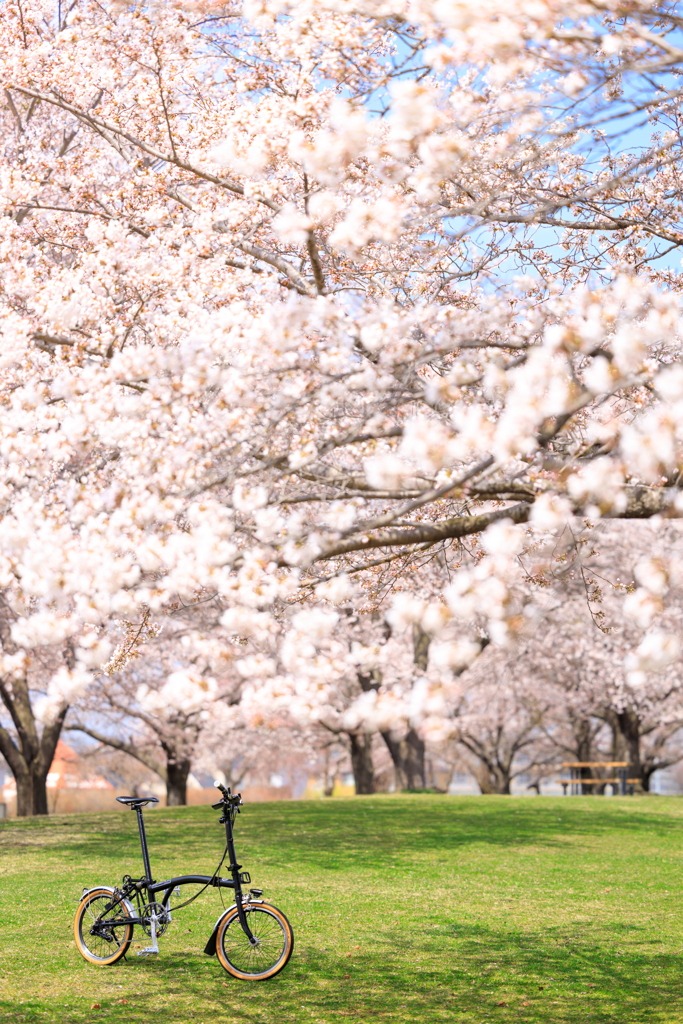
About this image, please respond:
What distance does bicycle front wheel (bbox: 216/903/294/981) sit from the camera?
776 centimetres

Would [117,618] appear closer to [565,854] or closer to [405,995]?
[405,995]

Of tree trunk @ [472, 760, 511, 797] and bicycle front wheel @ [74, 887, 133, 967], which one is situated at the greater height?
bicycle front wheel @ [74, 887, 133, 967]

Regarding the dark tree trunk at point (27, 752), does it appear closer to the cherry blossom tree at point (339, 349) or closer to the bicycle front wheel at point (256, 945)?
the cherry blossom tree at point (339, 349)

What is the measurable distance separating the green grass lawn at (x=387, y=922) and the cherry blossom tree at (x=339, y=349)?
2.93 metres

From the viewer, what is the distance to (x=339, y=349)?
5922mm

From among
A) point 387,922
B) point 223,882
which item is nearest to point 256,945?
point 223,882

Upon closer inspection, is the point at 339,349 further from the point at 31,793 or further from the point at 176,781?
the point at 176,781

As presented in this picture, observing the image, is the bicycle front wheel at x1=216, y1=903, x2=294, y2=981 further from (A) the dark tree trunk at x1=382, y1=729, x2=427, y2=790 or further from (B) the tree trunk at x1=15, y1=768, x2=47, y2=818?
(A) the dark tree trunk at x1=382, y1=729, x2=427, y2=790

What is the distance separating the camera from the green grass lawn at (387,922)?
7.47m

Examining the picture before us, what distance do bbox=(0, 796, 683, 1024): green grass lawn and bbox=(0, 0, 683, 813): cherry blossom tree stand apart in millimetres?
2927

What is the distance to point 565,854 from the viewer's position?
14883mm

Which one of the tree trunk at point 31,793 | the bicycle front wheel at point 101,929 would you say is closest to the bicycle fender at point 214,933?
the bicycle front wheel at point 101,929

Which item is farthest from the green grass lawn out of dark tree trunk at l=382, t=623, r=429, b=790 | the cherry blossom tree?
dark tree trunk at l=382, t=623, r=429, b=790

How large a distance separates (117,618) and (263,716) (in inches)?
105
